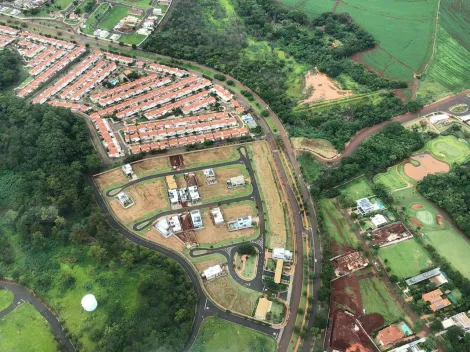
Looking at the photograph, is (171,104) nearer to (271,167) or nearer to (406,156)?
(271,167)

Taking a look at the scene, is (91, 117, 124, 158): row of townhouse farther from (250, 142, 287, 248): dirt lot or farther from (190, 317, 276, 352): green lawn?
(190, 317, 276, 352): green lawn

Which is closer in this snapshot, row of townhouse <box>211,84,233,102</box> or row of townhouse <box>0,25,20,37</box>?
row of townhouse <box>211,84,233,102</box>

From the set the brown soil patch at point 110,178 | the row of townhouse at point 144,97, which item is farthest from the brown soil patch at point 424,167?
the brown soil patch at point 110,178

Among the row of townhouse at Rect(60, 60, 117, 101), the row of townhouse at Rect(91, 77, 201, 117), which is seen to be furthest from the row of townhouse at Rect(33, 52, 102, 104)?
the row of townhouse at Rect(91, 77, 201, 117)

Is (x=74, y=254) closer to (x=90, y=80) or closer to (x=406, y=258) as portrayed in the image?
(x=90, y=80)

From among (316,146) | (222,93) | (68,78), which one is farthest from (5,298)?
(316,146)

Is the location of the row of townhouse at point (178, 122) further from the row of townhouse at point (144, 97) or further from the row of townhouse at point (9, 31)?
the row of townhouse at point (9, 31)

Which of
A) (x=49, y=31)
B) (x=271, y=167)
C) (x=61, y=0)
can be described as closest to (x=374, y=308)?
(x=271, y=167)

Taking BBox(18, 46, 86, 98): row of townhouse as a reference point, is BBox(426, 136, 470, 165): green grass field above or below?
above
